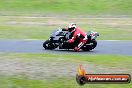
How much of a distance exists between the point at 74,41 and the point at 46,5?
29.9 meters

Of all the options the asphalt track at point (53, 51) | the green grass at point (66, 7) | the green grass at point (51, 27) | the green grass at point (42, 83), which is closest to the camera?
the green grass at point (42, 83)

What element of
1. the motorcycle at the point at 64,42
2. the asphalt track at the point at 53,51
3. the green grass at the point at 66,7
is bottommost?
the asphalt track at the point at 53,51

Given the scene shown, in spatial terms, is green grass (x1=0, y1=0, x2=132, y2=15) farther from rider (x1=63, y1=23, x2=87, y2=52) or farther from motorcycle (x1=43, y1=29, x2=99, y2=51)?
rider (x1=63, y1=23, x2=87, y2=52)

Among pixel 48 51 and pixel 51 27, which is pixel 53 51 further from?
pixel 51 27

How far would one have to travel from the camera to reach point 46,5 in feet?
169

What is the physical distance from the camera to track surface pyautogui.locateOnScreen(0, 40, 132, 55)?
21.3 m

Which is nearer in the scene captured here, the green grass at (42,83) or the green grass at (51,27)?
the green grass at (42,83)

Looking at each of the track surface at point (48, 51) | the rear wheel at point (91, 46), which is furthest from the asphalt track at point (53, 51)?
the rear wheel at point (91, 46)

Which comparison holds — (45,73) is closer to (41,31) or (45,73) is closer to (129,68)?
(129,68)

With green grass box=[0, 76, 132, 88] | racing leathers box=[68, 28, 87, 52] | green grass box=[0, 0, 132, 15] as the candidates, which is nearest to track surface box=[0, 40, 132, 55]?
racing leathers box=[68, 28, 87, 52]

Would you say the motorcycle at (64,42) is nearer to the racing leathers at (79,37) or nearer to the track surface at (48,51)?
the racing leathers at (79,37)

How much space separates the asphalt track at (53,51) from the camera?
69.9 feet

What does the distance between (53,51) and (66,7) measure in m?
28.3

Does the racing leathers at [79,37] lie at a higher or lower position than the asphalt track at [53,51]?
higher
